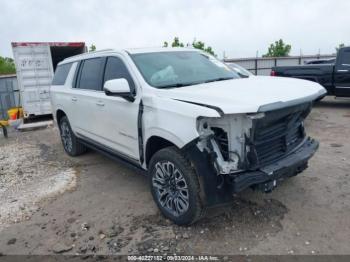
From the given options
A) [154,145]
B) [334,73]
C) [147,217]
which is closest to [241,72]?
[154,145]

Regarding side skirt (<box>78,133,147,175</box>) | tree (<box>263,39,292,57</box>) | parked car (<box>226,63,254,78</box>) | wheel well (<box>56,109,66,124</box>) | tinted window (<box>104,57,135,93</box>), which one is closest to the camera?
tinted window (<box>104,57,135,93</box>)

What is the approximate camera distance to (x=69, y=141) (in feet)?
21.5

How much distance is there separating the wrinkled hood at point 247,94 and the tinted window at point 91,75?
1.59 metres

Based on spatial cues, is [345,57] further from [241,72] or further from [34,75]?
[34,75]

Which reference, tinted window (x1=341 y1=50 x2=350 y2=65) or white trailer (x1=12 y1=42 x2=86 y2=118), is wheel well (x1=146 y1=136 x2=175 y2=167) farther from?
white trailer (x1=12 y1=42 x2=86 y2=118)

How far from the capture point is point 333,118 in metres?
8.68

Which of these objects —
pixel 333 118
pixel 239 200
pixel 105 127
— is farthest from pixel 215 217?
pixel 333 118

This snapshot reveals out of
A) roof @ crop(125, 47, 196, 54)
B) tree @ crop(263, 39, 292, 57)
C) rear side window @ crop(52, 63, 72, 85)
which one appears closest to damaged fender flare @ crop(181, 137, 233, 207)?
roof @ crop(125, 47, 196, 54)

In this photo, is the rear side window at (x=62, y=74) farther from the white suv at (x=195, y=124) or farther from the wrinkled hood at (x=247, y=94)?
the wrinkled hood at (x=247, y=94)

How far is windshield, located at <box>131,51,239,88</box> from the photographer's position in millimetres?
3914

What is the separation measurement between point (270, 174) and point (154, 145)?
1.37m

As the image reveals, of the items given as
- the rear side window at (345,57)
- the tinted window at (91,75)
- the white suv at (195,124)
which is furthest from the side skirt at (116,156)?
the rear side window at (345,57)

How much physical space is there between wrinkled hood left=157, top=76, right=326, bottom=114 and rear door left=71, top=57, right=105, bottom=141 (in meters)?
1.60

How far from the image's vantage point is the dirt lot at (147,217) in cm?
328
